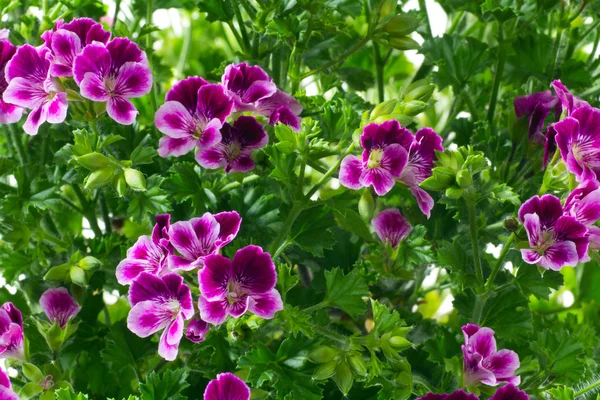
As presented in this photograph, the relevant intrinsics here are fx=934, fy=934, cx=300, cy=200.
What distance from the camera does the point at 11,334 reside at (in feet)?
2.63

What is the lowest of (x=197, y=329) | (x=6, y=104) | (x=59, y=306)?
(x=59, y=306)

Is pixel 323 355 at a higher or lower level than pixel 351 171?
lower

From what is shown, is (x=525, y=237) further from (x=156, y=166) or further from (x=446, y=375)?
(x=156, y=166)

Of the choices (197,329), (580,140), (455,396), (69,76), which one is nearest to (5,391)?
(197,329)

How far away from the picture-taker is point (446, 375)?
0.89m

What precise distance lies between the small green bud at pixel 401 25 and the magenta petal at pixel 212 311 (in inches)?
12.3

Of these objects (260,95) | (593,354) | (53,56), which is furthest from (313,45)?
(593,354)

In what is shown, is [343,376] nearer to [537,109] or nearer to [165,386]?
[165,386]

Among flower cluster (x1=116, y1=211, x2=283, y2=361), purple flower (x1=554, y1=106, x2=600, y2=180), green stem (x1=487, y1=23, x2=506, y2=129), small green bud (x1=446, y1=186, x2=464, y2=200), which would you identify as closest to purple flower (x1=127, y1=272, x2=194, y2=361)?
flower cluster (x1=116, y1=211, x2=283, y2=361)

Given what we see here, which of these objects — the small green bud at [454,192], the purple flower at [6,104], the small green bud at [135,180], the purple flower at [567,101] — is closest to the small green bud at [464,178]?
the small green bud at [454,192]

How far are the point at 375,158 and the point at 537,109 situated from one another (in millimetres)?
218

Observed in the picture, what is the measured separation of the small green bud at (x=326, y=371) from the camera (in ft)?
2.39

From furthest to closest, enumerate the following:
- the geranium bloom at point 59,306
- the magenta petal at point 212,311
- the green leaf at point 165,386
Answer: the geranium bloom at point 59,306, the green leaf at point 165,386, the magenta petal at point 212,311

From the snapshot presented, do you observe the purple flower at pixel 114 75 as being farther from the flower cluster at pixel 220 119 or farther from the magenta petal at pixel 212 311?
the magenta petal at pixel 212 311
